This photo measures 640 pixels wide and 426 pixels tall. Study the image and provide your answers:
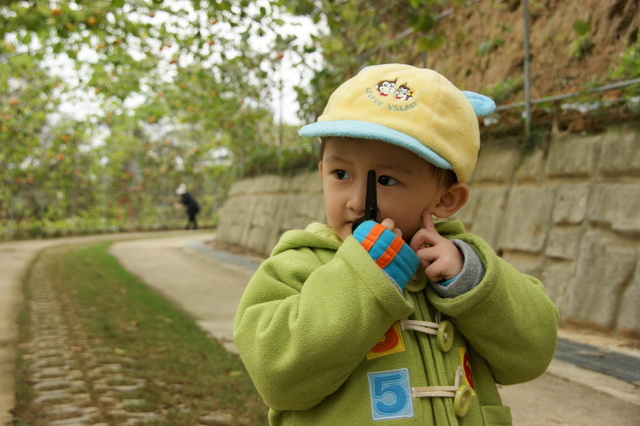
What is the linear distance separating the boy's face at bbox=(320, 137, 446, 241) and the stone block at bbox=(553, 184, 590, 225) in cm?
340

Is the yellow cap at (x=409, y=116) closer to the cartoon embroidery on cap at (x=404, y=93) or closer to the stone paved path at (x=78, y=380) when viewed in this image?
the cartoon embroidery on cap at (x=404, y=93)

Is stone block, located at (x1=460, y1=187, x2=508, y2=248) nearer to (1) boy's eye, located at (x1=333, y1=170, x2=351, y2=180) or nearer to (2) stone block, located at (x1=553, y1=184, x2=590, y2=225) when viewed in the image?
(2) stone block, located at (x1=553, y1=184, x2=590, y2=225)

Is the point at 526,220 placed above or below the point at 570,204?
below

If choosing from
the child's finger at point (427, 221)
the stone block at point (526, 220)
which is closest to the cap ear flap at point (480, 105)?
the child's finger at point (427, 221)

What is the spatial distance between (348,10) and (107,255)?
6191 mm

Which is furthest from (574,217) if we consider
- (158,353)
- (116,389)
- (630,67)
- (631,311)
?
(116,389)

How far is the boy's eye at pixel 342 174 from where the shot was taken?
1413 millimetres

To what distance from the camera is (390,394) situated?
51.7 inches

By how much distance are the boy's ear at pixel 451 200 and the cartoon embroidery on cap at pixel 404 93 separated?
0.82ft

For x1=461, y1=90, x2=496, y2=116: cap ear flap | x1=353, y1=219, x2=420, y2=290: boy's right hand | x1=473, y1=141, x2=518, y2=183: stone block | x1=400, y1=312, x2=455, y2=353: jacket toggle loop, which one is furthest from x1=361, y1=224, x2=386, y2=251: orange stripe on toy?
x1=473, y1=141, x2=518, y2=183: stone block

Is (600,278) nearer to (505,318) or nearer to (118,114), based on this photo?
(505,318)

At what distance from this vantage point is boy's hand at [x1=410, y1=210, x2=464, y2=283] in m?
1.32

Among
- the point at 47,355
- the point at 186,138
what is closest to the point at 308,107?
the point at 47,355

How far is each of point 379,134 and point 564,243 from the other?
11.9 feet
